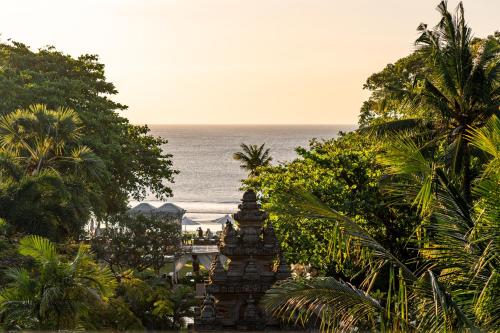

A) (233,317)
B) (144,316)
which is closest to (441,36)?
(233,317)

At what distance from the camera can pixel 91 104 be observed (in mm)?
37562

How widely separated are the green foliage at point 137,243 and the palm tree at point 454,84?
18377 millimetres

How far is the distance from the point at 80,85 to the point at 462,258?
30769mm

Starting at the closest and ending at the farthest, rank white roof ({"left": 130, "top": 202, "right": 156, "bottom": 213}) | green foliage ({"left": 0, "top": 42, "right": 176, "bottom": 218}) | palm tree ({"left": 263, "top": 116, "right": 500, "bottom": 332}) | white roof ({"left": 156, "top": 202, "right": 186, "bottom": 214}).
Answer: palm tree ({"left": 263, "top": 116, "right": 500, "bottom": 332}) < green foliage ({"left": 0, "top": 42, "right": 176, "bottom": 218}) < white roof ({"left": 130, "top": 202, "right": 156, "bottom": 213}) < white roof ({"left": 156, "top": 202, "right": 186, "bottom": 214})

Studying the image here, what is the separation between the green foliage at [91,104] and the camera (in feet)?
110

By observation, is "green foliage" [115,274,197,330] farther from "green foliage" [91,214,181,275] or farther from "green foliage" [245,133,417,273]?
"green foliage" [91,214,181,275]

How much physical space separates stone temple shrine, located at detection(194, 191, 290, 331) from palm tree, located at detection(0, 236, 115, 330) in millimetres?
3402

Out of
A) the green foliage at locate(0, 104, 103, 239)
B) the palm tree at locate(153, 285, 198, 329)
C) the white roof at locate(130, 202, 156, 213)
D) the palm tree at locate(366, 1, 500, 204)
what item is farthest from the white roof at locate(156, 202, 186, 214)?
the palm tree at locate(366, 1, 500, 204)

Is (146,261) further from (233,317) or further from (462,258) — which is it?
(462,258)

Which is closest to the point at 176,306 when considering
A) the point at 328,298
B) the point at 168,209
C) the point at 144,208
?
the point at 328,298

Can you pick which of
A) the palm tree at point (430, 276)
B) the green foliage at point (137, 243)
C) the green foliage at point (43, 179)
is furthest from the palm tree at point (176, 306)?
the palm tree at point (430, 276)

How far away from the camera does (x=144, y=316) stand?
2242cm

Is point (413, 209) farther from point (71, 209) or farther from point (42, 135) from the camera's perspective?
point (42, 135)

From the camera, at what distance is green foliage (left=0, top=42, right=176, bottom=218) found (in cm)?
3359
